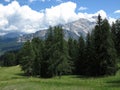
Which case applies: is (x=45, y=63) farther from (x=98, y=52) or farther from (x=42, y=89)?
(x=42, y=89)

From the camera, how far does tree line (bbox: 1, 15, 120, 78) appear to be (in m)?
77.1

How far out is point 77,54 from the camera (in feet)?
326

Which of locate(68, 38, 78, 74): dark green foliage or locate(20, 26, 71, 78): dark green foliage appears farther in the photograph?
locate(68, 38, 78, 74): dark green foliage

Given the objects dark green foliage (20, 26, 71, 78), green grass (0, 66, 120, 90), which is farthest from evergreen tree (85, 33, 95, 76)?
green grass (0, 66, 120, 90)

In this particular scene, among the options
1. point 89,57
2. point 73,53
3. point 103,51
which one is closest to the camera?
point 103,51

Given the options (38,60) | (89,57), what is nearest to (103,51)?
(89,57)

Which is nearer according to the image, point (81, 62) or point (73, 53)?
point (81, 62)

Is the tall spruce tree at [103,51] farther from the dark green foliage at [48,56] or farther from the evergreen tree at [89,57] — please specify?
the dark green foliage at [48,56]

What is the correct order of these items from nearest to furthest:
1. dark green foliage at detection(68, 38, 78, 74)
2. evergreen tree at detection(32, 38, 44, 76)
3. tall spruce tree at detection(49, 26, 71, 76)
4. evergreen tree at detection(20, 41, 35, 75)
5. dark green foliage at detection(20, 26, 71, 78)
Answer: tall spruce tree at detection(49, 26, 71, 76) → dark green foliage at detection(20, 26, 71, 78) → evergreen tree at detection(20, 41, 35, 75) → evergreen tree at detection(32, 38, 44, 76) → dark green foliage at detection(68, 38, 78, 74)

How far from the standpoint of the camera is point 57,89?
34094 mm

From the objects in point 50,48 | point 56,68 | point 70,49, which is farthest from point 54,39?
point 70,49

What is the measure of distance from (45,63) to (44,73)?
3856mm

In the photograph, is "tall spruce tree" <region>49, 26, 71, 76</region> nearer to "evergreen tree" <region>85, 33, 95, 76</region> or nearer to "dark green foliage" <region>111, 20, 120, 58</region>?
"evergreen tree" <region>85, 33, 95, 76</region>

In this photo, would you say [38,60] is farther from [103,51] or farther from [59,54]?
[103,51]
